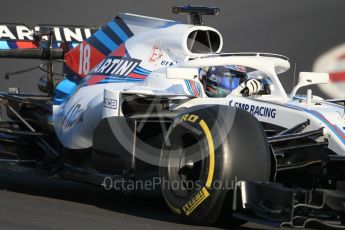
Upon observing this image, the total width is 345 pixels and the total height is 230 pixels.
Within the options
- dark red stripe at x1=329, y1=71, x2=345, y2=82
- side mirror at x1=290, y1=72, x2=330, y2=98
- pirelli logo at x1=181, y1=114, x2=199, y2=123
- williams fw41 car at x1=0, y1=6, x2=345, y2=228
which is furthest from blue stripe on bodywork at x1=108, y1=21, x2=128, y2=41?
dark red stripe at x1=329, y1=71, x2=345, y2=82

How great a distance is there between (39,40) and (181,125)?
3774 millimetres

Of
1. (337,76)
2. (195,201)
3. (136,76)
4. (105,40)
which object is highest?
(105,40)

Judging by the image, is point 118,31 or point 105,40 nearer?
point 118,31

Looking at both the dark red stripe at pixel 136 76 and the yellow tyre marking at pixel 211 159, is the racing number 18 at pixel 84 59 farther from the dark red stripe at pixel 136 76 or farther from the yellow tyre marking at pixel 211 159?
the yellow tyre marking at pixel 211 159

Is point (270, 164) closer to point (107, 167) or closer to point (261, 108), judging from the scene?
point (261, 108)

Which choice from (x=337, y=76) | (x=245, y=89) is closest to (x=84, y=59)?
(x=245, y=89)

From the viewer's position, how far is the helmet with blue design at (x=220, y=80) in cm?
725

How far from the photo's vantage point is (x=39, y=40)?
925 cm

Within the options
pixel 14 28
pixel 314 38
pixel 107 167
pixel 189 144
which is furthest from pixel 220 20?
pixel 189 144

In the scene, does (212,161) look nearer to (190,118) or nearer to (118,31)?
(190,118)

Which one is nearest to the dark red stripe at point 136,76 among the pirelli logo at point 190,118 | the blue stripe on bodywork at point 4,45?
the pirelli logo at point 190,118

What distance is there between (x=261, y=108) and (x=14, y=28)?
3987 millimetres

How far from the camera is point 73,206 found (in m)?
6.93

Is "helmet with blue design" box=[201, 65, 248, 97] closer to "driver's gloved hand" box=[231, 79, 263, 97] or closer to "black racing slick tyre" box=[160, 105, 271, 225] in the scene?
"driver's gloved hand" box=[231, 79, 263, 97]
